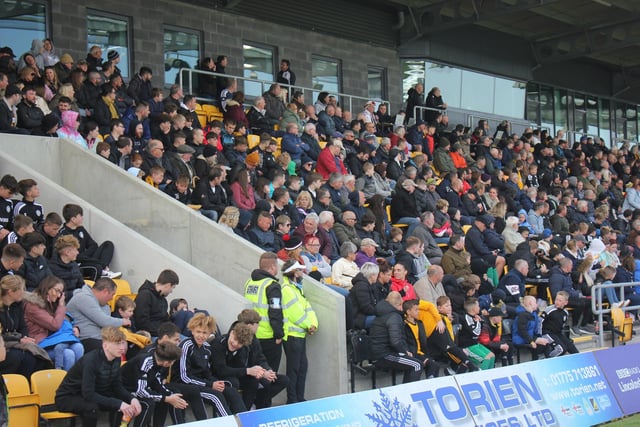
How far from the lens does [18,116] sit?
12.4 meters

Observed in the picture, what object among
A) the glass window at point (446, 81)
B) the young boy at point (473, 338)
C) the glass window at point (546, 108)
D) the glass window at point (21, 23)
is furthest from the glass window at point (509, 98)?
the young boy at point (473, 338)

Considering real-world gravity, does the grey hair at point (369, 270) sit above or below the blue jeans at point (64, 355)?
above

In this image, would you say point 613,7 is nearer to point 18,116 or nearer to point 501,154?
point 501,154

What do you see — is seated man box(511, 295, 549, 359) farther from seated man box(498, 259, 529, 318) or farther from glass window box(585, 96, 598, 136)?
glass window box(585, 96, 598, 136)

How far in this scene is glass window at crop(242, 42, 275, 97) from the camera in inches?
797

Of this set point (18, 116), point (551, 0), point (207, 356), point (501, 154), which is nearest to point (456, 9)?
point (551, 0)

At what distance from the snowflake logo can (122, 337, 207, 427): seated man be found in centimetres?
156

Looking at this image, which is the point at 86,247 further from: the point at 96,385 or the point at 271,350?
the point at 96,385

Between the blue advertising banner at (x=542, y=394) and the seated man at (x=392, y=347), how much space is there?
4.51ft

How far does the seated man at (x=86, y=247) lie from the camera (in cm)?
1000

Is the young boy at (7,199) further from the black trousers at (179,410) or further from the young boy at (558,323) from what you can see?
the young boy at (558,323)

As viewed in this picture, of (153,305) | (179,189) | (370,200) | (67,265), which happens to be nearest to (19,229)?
(67,265)

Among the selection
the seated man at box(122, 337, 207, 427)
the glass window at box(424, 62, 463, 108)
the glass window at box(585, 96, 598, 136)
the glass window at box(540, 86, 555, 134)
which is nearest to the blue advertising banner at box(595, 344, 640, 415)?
the seated man at box(122, 337, 207, 427)

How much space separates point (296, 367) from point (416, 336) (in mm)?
1789
